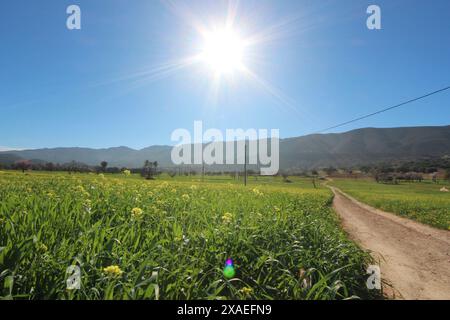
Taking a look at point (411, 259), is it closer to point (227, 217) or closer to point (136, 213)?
point (227, 217)

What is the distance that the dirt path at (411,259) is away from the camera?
5.28 metres

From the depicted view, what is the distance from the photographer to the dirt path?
17.3 ft

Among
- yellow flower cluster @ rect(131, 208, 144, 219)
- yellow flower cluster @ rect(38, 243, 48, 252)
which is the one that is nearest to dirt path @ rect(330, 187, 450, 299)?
yellow flower cluster @ rect(131, 208, 144, 219)

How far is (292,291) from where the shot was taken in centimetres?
346

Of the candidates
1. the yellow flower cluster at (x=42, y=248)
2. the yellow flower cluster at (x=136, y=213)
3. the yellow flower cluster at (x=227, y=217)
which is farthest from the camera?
the yellow flower cluster at (x=227, y=217)

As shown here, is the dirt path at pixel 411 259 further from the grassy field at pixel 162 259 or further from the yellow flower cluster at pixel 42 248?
the yellow flower cluster at pixel 42 248

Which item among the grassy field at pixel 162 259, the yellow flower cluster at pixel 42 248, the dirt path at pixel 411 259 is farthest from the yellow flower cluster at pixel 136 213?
the dirt path at pixel 411 259

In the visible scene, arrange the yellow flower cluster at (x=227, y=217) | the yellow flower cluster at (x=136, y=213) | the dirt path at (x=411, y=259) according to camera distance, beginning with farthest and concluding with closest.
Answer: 1. the dirt path at (x=411, y=259)
2. the yellow flower cluster at (x=227, y=217)
3. the yellow flower cluster at (x=136, y=213)

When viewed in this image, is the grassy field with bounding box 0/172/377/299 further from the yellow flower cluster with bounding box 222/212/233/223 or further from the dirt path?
the dirt path

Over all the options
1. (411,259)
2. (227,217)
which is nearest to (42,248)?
(227,217)

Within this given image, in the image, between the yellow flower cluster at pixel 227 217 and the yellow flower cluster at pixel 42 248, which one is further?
the yellow flower cluster at pixel 227 217

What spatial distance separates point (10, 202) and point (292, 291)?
19.5ft
